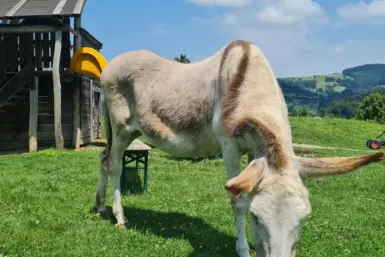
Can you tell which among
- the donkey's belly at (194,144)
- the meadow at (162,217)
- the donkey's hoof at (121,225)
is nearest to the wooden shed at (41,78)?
the meadow at (162,217)

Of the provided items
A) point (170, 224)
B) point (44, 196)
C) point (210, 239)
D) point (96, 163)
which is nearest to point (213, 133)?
point (210, 239)

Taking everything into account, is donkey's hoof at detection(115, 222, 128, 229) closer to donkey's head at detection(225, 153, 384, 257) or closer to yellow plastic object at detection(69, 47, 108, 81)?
donkey's head at detection(225, 153, 384, 257)

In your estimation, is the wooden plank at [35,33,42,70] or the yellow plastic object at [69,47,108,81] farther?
the wooden plank at [35,33,42,70]

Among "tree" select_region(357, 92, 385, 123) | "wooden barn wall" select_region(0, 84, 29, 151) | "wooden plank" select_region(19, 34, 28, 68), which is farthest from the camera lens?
"tree" select_region(357, 92, 385, 123)

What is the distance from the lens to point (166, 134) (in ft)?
19.9

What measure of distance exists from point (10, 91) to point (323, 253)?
14.8m

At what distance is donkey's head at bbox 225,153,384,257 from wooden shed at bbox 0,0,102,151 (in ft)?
44.0

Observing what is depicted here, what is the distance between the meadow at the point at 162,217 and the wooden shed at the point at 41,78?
5.59 meters

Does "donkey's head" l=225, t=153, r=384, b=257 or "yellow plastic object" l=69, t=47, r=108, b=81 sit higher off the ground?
"yellow plastic object" l=69, t=47, r=108, b=81

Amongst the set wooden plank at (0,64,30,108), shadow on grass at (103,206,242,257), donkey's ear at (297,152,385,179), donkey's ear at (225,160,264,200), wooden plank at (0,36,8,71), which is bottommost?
shadow on grass at (103,206,242,257)

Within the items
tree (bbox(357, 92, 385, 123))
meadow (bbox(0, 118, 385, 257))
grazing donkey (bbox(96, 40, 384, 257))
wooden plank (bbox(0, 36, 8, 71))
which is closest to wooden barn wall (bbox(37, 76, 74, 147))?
wooden plank (bbox(0, 36, 8, 71))

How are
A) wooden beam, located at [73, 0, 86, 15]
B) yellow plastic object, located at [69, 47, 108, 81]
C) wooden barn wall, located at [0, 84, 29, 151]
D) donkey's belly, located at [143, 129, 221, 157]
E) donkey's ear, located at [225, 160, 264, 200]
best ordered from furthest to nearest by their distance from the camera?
wooden barn wall, located at [0, 84, 29, 151] < wooden beam, located at [73, 0, 86, 15] < yellow plastic object, located at [69, 47, 108, 81] < donkey's belly, located at [143, 129, 221, 157] < donkey's ear, located at [225, 160, 264, 200]

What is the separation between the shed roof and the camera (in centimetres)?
1511

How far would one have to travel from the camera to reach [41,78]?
1830 centimetres
